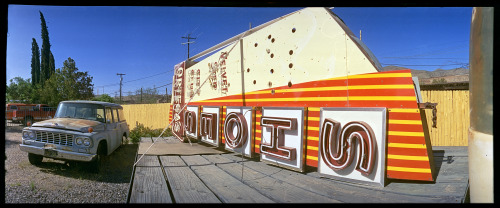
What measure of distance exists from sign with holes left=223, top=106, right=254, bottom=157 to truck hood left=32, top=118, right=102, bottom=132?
2.13m

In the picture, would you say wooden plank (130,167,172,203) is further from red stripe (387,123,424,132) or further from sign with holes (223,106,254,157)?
red stripe (387,123,424,132)

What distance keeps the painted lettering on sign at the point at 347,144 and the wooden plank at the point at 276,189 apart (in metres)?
0.36

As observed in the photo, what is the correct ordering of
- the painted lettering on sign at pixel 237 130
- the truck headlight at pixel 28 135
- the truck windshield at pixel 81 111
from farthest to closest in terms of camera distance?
the truck windshield at pixel 81 111 < the truck headlight at pixel 28 135 < the painted lettering on sign at pixel 237 130

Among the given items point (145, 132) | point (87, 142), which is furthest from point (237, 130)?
point (87, 142)

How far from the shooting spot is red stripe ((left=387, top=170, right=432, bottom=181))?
1.46 m

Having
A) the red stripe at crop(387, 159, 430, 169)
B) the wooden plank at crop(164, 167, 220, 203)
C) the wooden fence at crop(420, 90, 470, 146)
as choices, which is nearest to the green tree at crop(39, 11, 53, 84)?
the wooden plank at crop(164, 167, 220, 203)

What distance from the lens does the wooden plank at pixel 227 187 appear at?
1.39 meters

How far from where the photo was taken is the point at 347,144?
1576mm

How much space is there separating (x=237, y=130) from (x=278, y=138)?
0.55 meters

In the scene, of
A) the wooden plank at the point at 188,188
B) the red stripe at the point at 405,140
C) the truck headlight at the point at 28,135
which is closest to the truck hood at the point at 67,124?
the truck headlight at the point at 28,135

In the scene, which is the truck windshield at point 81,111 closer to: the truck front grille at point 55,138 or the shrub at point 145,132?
the truck front grille at point 55,138

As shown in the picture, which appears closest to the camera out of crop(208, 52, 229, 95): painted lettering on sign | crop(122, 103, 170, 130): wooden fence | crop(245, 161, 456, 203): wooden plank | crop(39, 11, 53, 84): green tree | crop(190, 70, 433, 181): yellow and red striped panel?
crop(245, 161, 456, 203): wooden plank
